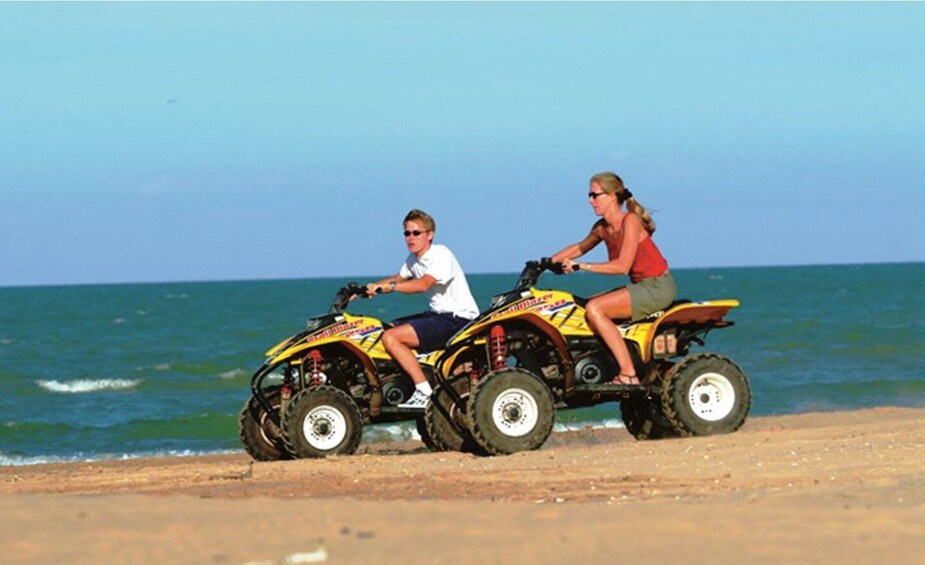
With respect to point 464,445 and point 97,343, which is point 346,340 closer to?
point 464,445

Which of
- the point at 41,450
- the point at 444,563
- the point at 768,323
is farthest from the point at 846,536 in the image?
the point at 768,323

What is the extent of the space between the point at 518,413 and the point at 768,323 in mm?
39607

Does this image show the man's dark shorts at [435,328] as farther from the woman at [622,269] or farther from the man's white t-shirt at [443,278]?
the woman at [622,269]

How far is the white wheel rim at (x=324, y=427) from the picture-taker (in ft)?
42.5

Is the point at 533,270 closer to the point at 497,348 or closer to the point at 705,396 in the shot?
the point at 497,348

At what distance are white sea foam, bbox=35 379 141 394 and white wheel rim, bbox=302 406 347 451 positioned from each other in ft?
70.6

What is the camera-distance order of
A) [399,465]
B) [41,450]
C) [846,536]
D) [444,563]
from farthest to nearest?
[41,450]
[399,465]
[846,536]
[444,563]

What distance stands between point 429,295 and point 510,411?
122cm

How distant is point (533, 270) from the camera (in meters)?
12.9

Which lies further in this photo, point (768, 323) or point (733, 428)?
point (768, 323)

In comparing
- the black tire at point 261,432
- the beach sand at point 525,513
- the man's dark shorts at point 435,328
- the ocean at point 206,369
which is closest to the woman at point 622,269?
the man's dark shorts at point 435,328

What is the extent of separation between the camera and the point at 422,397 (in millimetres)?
13008

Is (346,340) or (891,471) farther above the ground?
(346,340)

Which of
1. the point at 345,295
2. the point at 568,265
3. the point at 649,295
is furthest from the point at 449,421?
the point at 649,295
